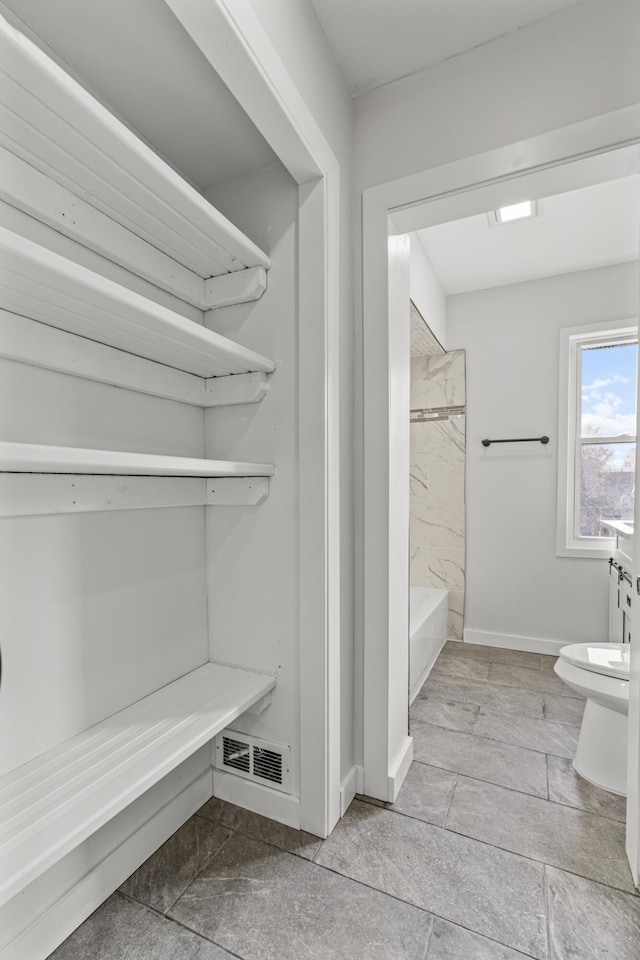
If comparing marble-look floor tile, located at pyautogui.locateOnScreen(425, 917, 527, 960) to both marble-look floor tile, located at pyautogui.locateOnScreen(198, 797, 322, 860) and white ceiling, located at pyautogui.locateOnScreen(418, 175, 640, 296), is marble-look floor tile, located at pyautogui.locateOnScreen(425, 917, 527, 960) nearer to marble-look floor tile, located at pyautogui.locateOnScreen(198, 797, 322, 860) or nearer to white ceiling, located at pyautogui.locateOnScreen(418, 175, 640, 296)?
marble-look floor tile, located at pyautogui.locateOnScreen(198, 797, 322, 860)

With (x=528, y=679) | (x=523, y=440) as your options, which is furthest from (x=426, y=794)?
(x=523, y=440)

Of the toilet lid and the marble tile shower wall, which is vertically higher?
the marble tile shower wall

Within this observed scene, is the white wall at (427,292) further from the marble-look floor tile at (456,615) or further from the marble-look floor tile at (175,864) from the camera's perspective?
the marble-look floor tile at (175,864)

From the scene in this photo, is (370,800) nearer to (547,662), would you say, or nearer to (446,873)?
(446,873)

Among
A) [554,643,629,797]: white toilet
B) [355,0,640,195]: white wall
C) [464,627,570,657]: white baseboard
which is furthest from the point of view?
[464,627,570,657]: white baseboard

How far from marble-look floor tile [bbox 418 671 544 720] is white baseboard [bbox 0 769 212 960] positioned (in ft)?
4.50

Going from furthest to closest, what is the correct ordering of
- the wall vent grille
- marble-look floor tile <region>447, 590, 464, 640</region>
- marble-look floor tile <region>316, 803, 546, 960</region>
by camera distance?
marble-look floor tile <region>447, 590, 464, 640</region>, the wall vent grille, marble-look floor tile <region>316, 803, 546, 960</region>

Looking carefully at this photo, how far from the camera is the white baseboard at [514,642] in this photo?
301 cm

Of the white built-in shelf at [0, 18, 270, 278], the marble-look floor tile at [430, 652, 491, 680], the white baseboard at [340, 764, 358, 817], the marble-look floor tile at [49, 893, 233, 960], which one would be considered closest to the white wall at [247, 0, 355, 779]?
the white baseboard at [340, 764, 358, 817]

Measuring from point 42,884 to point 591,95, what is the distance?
2.47 m

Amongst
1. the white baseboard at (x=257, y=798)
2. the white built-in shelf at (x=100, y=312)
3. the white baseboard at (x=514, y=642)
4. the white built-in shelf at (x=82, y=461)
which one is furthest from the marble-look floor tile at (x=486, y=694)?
the white built-in shelf at (x=100, y=312)

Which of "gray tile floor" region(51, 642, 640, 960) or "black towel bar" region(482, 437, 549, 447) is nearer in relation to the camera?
"gray tile floor" region(51, 642, 640, 960)

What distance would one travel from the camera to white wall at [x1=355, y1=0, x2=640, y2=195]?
129cm

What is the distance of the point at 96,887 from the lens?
1.20 meters
